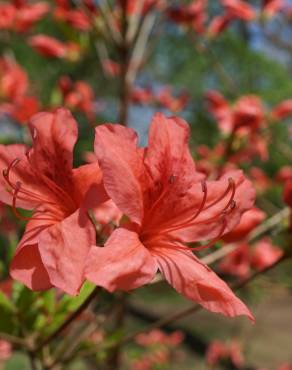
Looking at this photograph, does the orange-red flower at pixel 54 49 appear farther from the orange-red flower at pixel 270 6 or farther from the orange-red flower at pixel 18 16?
the orange-red flower at pixel 270 6

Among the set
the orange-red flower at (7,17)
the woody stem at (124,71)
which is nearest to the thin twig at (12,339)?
the woody stem at (124,71)

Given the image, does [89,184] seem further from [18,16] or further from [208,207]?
[18,16]

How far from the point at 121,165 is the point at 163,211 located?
2.4 inches

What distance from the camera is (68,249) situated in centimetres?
37

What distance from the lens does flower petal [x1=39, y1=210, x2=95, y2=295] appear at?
355 mm

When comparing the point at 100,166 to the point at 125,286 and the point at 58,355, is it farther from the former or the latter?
the point at 58,355

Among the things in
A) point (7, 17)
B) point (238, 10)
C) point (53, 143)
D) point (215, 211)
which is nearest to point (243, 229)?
point (215, 211)

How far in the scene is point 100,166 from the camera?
1.27ft

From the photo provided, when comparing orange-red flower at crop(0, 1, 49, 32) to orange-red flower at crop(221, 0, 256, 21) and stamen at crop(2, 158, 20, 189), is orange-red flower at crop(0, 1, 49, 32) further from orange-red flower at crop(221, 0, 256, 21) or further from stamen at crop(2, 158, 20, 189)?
stamen at crop(2, 158, 20, 189)

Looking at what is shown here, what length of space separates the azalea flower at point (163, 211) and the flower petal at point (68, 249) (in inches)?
0.7

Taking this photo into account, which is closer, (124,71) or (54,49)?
(124,71)

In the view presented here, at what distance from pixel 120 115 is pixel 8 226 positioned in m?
0.34

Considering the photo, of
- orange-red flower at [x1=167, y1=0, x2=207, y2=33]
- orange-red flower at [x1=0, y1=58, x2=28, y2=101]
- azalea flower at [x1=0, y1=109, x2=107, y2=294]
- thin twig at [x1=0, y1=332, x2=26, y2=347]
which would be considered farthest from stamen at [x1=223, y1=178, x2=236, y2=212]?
orange-red flower at [x1=167, y1=0, x2=207, y2=33]

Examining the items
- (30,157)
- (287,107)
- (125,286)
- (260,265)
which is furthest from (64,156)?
(287,107)
